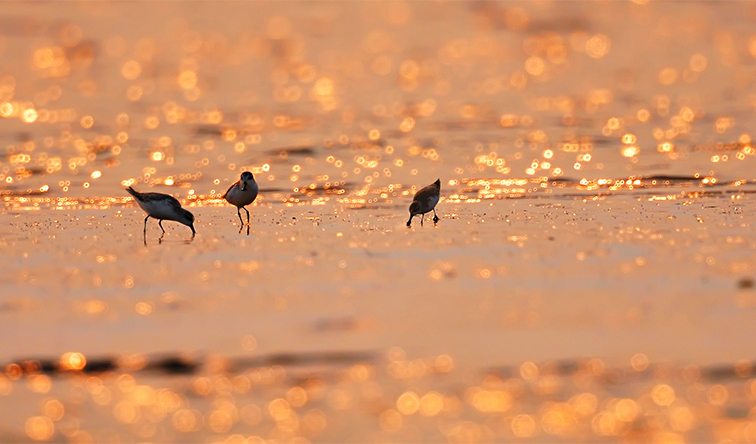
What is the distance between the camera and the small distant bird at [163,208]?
15898mm

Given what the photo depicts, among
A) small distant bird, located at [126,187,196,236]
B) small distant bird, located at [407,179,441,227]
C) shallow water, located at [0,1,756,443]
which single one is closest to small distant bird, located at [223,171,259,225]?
shallow water, located at [0,1,756,443]

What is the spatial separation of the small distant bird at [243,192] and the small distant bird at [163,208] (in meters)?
1.15

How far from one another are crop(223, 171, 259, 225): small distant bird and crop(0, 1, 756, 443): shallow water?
11.5 inches

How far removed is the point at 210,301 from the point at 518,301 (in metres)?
2.75

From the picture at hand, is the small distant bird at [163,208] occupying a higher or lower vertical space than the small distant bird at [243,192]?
lower

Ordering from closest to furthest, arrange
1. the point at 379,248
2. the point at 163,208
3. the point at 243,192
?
the point at 379,248 → the point at 163,208 → the point at 243,192

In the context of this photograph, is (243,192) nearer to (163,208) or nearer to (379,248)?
(163,208)

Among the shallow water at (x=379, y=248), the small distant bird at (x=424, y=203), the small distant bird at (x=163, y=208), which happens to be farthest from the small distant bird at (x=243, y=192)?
the small distant bird at (x=424, y=203)

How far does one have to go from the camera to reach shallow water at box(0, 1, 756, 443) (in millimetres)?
7758

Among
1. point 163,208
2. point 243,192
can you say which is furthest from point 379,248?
point 243,192

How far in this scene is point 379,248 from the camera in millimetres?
13523

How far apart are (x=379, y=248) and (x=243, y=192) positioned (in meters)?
4.12

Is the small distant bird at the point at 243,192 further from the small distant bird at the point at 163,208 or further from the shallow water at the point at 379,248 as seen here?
the small distant bird at the point at 163,208

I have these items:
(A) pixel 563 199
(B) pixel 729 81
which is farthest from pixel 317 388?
(B) pixel 729 81
